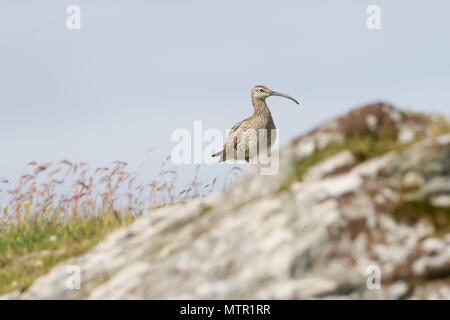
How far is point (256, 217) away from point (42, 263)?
4.61 meters

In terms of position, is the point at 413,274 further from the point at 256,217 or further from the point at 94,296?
the point at 94,296

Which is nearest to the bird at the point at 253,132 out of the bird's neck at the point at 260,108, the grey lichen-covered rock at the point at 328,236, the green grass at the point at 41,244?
the bird's neck at the point at 260,108

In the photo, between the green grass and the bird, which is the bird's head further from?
the green grass

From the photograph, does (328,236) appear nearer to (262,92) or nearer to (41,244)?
(41,244)

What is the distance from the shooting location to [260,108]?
17.8 meters

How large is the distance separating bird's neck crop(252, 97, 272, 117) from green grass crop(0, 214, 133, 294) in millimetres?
6585

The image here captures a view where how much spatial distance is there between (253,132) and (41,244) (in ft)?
22.6

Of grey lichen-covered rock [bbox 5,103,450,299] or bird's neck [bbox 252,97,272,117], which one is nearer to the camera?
grey lichen-covered rock [bbox 5,103,450,299]

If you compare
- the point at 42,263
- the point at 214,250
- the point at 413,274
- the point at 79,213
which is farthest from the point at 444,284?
the point at 79,213

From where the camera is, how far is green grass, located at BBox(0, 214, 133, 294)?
1082 centimetres

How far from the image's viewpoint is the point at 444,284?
26.0 feet

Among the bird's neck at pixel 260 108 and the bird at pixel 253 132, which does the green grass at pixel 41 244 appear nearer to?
the bird at pixel 253 132

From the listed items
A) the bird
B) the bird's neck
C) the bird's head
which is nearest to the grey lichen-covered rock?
the bird
